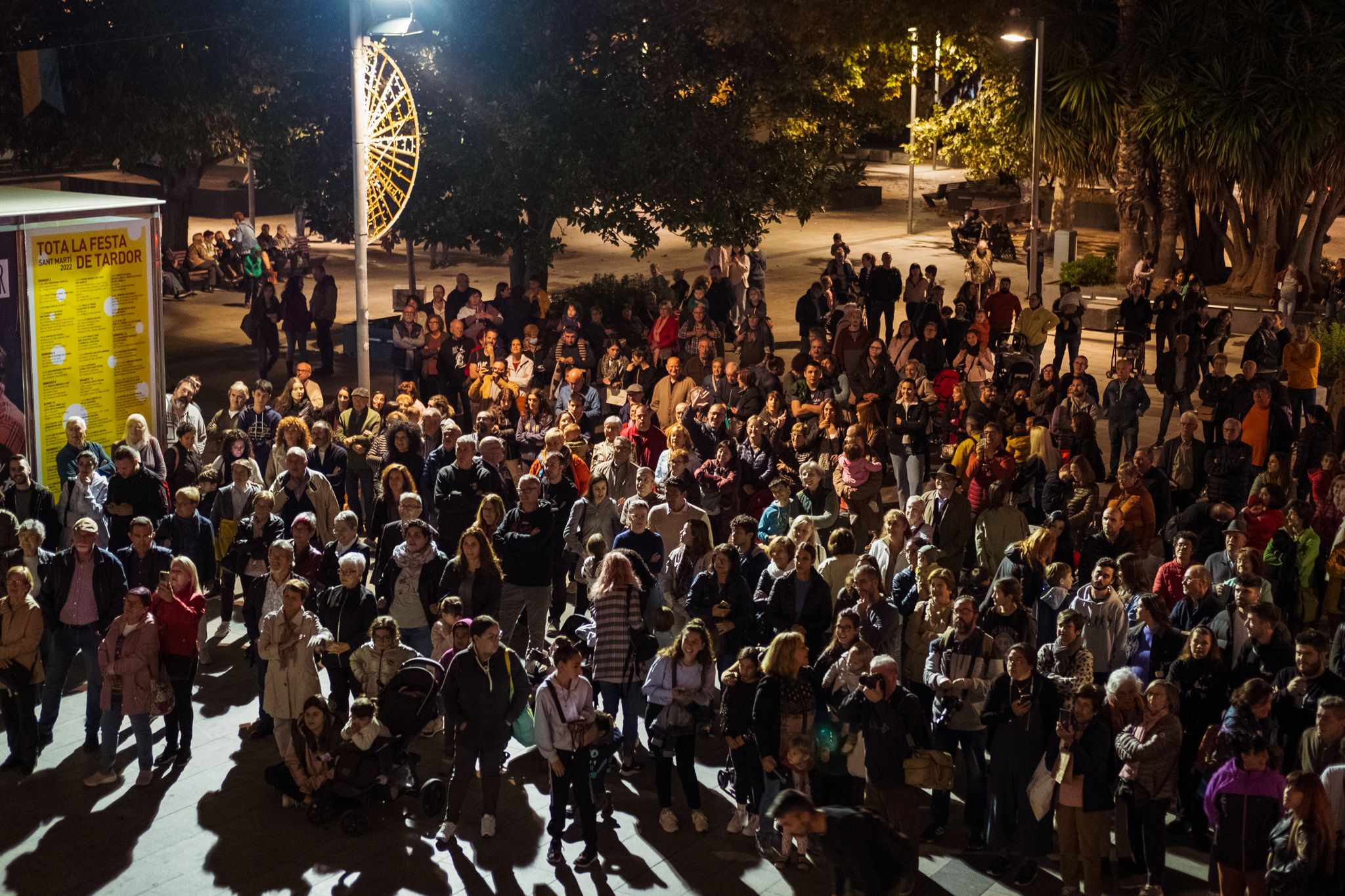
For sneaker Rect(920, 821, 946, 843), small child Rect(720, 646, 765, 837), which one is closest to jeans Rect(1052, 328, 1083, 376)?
sneaker Rect(920, 821, 946, 843)

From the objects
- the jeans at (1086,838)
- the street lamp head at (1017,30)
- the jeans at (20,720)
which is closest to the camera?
the jeans at (1086,838)

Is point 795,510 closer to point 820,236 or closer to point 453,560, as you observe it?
point 453,560

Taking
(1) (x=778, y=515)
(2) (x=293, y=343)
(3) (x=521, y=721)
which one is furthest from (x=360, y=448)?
(2) (x=293, y=343)

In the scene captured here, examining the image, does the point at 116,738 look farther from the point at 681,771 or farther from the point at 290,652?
the point at 681,771

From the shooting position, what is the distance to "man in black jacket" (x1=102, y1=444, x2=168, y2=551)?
12.5 metres

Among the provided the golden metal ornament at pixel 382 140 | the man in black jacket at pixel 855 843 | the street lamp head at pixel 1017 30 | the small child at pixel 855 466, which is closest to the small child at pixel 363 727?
the man in black jacket at pixel 855 843

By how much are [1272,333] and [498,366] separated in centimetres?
856

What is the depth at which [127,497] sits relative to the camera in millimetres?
12547

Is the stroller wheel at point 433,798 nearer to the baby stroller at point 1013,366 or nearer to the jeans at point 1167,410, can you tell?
the baby stroller at point 1013,366

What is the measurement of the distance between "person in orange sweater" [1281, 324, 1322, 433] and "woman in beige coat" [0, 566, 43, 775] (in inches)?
504

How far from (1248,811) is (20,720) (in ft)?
24.2

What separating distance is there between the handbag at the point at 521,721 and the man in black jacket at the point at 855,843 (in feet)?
8.02

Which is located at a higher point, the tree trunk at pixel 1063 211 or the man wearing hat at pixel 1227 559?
the tree trunk at pixel 1063 211

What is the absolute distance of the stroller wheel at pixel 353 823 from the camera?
941 centimetres
